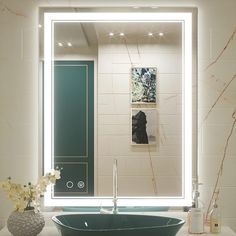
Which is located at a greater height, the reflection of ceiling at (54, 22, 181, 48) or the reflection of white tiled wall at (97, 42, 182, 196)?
the reflection of ceiling at (54, 22, 181, 48)

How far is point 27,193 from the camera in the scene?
186cm

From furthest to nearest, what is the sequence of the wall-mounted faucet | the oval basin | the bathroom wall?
the bathroom wall, the wall-mounted faucet, the oval basin

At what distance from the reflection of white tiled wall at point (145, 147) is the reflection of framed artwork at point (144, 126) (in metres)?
0.03

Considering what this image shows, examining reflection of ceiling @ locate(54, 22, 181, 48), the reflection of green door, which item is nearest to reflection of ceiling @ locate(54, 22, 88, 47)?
reflection of ceiling @ locate(54, 22, 181, 48)

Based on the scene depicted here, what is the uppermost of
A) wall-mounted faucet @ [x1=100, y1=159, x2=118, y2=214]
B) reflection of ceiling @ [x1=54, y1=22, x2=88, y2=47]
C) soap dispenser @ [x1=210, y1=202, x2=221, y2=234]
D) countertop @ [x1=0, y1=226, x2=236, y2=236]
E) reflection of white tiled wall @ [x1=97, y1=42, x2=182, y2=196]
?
reflection of ceiling @ [x1=54, y1=22, x2=88, y2=47]

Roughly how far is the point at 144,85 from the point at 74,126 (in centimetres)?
41

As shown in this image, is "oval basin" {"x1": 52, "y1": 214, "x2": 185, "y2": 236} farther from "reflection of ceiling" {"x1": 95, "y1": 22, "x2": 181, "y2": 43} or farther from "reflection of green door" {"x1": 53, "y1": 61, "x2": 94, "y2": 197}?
"reflection of ceiling" {"x1": 95, "y1": 22, "x2": 181, "y2": 43}

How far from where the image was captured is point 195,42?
210 centimetres

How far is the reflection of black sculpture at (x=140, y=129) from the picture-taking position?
2117 mm

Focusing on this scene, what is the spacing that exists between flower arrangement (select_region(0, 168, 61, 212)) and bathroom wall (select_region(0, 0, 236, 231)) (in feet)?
0.66

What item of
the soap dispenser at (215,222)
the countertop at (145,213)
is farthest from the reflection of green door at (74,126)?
the soap dispenser at (215,222)

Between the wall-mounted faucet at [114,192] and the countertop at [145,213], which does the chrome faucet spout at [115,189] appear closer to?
the wall-mounted faucet at [114,192]

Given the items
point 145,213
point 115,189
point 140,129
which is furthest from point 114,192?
point 140,129

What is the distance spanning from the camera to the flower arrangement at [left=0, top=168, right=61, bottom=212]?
1.85m
